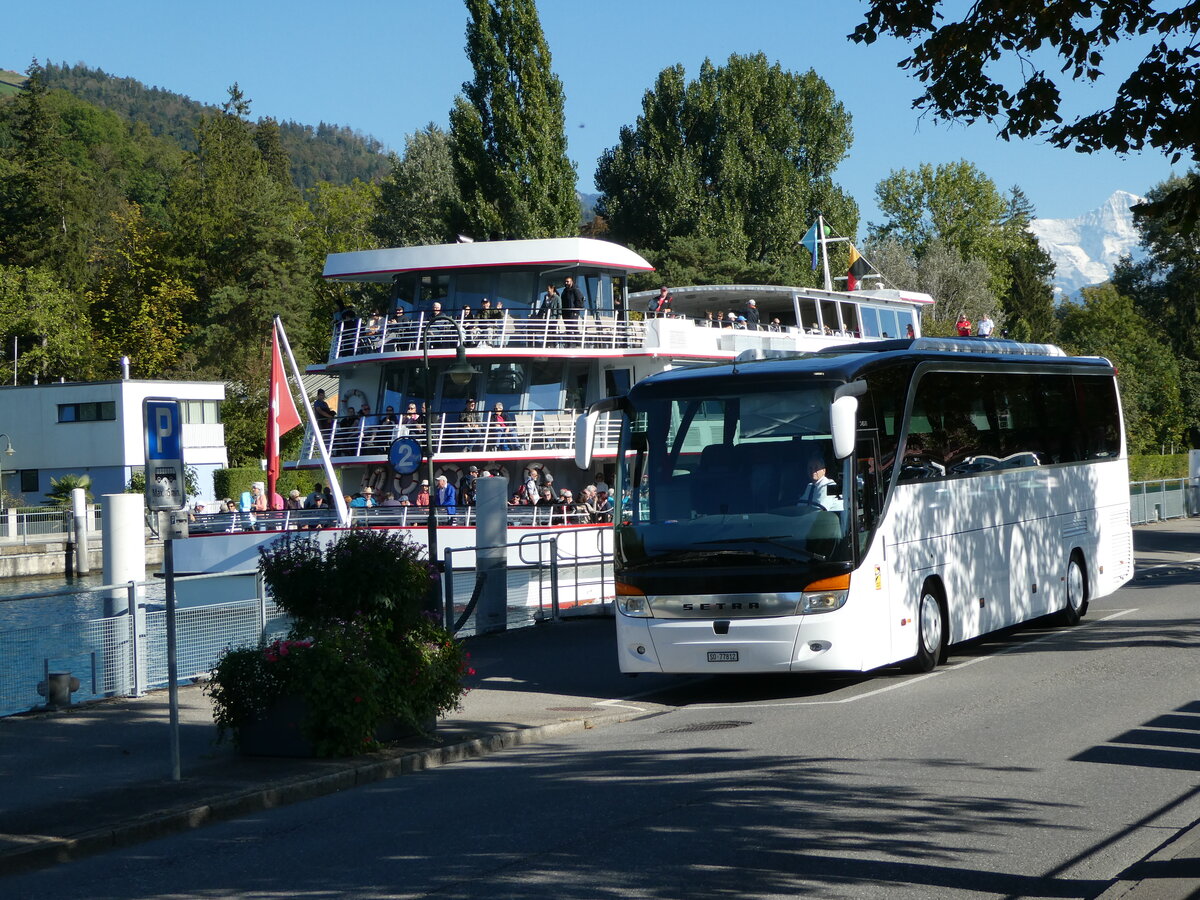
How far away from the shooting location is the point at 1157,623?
64.8 ft

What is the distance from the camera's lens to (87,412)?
61125 millimetres

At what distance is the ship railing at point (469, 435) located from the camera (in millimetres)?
32844

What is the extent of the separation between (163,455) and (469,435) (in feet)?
76.0

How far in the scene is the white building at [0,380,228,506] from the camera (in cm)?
6038

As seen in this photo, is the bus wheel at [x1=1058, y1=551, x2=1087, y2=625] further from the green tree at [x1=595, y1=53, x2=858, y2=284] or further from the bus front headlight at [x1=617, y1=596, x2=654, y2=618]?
the green tree at [x1=595, y1=53, x2=858, y2=284]

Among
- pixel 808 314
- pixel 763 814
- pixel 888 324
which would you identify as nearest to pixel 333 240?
pixel 888 324

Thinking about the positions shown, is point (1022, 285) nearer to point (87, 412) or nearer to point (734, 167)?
point (734, 167)

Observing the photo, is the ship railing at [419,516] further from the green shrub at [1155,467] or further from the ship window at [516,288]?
the green shrub at [1155,467]

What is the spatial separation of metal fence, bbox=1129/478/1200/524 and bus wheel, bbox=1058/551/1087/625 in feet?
86.6

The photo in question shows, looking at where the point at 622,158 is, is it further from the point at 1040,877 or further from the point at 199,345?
the point at 1040,877

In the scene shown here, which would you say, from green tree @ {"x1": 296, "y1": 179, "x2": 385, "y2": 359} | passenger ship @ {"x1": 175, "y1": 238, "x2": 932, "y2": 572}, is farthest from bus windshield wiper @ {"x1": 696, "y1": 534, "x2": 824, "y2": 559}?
green tree @ {"x1": 296, "y1": 179, "x2": 385, "y2": 359}

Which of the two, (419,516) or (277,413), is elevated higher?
(277,413)

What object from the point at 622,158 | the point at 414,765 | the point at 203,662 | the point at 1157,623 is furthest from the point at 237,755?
the point at 622,158

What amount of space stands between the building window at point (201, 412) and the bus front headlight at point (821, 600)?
168 ft
